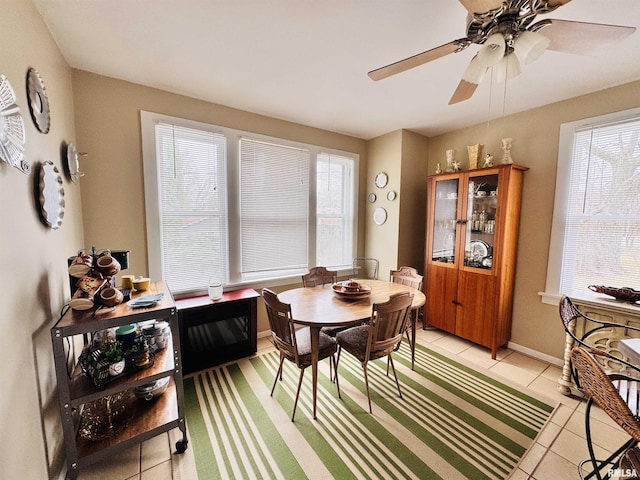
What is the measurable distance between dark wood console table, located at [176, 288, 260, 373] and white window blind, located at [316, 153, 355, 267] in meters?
1.23

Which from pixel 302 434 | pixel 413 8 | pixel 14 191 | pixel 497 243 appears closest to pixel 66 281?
pixel 14 191

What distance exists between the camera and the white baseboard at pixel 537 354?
2.58m

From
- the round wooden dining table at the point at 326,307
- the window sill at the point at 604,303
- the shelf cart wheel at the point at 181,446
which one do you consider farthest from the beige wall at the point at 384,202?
the shelf cart wheel at the point at 181,446

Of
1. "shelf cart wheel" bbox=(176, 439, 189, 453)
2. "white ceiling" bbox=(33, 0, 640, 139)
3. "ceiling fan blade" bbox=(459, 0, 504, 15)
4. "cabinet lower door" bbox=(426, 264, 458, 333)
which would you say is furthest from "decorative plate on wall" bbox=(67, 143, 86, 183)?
"cabinet lower door" bbox=(426, 264, 458, 333)

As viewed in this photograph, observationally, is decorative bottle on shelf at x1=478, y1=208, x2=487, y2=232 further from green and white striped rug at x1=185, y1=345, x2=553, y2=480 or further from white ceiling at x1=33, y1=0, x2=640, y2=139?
green and white striped rug at x1=185, y1=345, x2=553, y2=480

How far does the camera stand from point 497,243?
8.69 feet

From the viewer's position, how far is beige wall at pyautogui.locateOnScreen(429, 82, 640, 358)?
2.56 metres

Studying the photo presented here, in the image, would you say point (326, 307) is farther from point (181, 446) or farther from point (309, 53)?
point (309, 53)

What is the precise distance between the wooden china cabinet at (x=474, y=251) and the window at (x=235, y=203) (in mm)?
1265

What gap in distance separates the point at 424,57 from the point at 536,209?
222cm

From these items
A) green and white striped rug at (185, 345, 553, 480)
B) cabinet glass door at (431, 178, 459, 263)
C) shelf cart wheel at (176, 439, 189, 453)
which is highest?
cabinet glass door at (431, 178, 459, 263)

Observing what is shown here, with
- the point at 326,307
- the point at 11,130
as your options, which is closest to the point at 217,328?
the point at 326,307

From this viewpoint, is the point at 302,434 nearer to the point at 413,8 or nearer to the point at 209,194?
the point at 209,194

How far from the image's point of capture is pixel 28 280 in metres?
1.23
